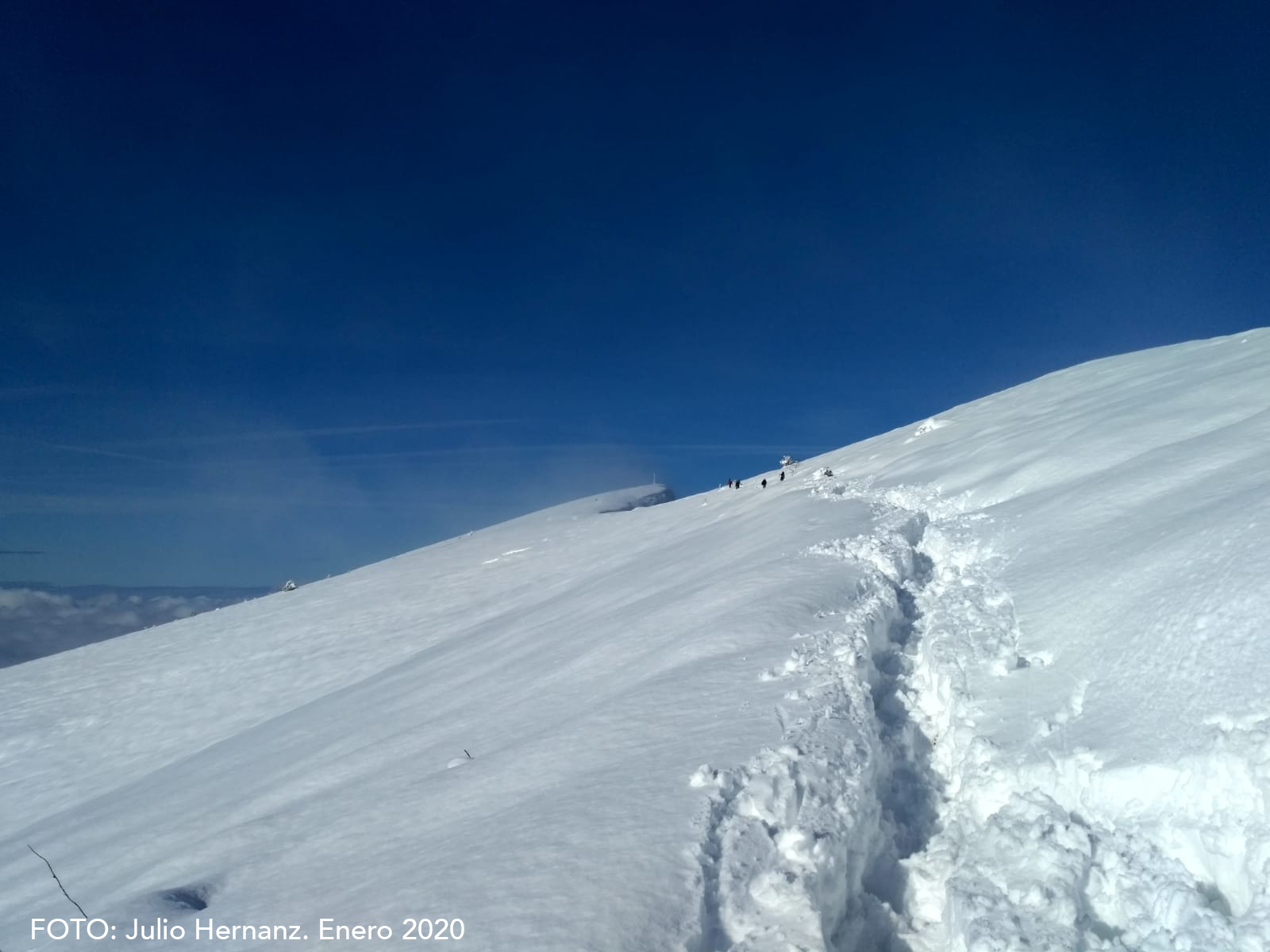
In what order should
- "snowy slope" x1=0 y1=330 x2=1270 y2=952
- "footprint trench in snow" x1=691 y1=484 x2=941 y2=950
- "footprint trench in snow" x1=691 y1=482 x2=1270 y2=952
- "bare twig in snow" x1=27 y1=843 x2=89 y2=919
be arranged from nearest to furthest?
1. "footprint trench in snow" x1=691 y1=482 x2=1270 y2=952
2. "snowy slope" x1=0 y1=330 x2=1270 y2=952
3. "footprint trench in snow" x1=691 y1=484 x2=941 y2=950
4. "bare twig in snow" x1=27 y1=843 x2=89 y2=919

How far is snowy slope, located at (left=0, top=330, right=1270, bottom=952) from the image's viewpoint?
5391 mm

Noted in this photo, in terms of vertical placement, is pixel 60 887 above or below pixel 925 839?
above

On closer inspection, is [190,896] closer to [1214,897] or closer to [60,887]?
[60,887]

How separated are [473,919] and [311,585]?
34.8 m

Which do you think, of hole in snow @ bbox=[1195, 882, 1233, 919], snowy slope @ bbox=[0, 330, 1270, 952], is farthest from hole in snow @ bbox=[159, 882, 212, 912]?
A: hole in snow @ bbox=[1195, 882, 1233, 919]

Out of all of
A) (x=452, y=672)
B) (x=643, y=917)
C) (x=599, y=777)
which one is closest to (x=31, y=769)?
(x=452, y=672)

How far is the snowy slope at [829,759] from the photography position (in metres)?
5.39

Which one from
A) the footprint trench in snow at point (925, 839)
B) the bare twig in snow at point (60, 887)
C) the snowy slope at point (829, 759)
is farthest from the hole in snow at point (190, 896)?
the footprint trench in snow at point (925, 839)

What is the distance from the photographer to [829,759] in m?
6.99

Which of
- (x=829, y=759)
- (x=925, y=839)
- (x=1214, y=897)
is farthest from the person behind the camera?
(x=829, y=759)

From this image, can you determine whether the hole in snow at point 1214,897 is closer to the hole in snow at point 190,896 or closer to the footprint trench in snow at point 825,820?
the footprint trench in snow at point 825,820

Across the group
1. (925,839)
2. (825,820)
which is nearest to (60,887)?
(825,820)

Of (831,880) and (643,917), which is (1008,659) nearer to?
(831,880)

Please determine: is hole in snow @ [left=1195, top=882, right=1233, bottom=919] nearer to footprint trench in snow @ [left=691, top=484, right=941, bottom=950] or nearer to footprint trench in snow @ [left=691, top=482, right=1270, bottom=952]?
footprint trench in snow @ [left=691, top=482, right=1270, bottom=952]
